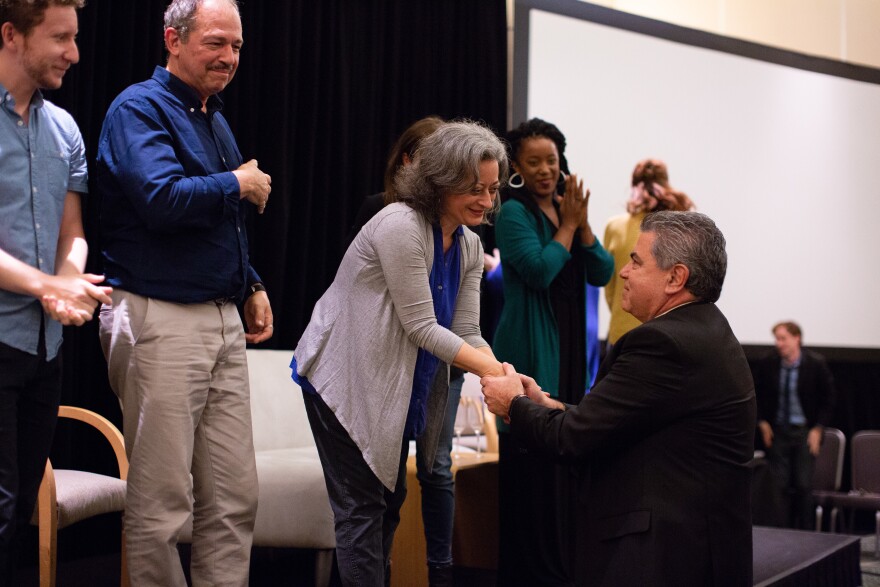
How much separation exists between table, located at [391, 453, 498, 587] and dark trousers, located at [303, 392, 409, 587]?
3.49ft

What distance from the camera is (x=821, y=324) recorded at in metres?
6.63

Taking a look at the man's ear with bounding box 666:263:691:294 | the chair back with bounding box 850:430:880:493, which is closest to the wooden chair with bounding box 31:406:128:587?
the man's ear with bounding box 666:263:691:294

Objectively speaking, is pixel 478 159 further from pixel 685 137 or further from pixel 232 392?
pixel 685 137

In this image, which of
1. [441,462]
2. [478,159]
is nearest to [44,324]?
[478,159]

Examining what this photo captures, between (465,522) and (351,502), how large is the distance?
1363 mm

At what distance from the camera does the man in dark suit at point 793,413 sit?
583 cm

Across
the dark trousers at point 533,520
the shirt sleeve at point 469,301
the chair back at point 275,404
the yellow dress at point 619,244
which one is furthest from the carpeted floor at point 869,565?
the shirt sleeve at point 469,301

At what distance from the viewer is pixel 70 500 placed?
273 cm

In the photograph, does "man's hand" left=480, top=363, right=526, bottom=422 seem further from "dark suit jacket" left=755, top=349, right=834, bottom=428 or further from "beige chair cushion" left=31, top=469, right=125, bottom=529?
"dark suit jacket" left=755, top=349, right=834, bottom=428

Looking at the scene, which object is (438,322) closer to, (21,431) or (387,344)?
(387,344)

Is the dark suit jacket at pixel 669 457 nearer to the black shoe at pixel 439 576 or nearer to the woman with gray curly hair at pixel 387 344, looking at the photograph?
Answer: the woman with gray curly hair at pixel 387 344

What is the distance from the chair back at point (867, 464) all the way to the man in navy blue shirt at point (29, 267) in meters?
5.22

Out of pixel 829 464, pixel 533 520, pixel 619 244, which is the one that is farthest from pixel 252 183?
pixel 829 464

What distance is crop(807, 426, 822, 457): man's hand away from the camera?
232 inches
